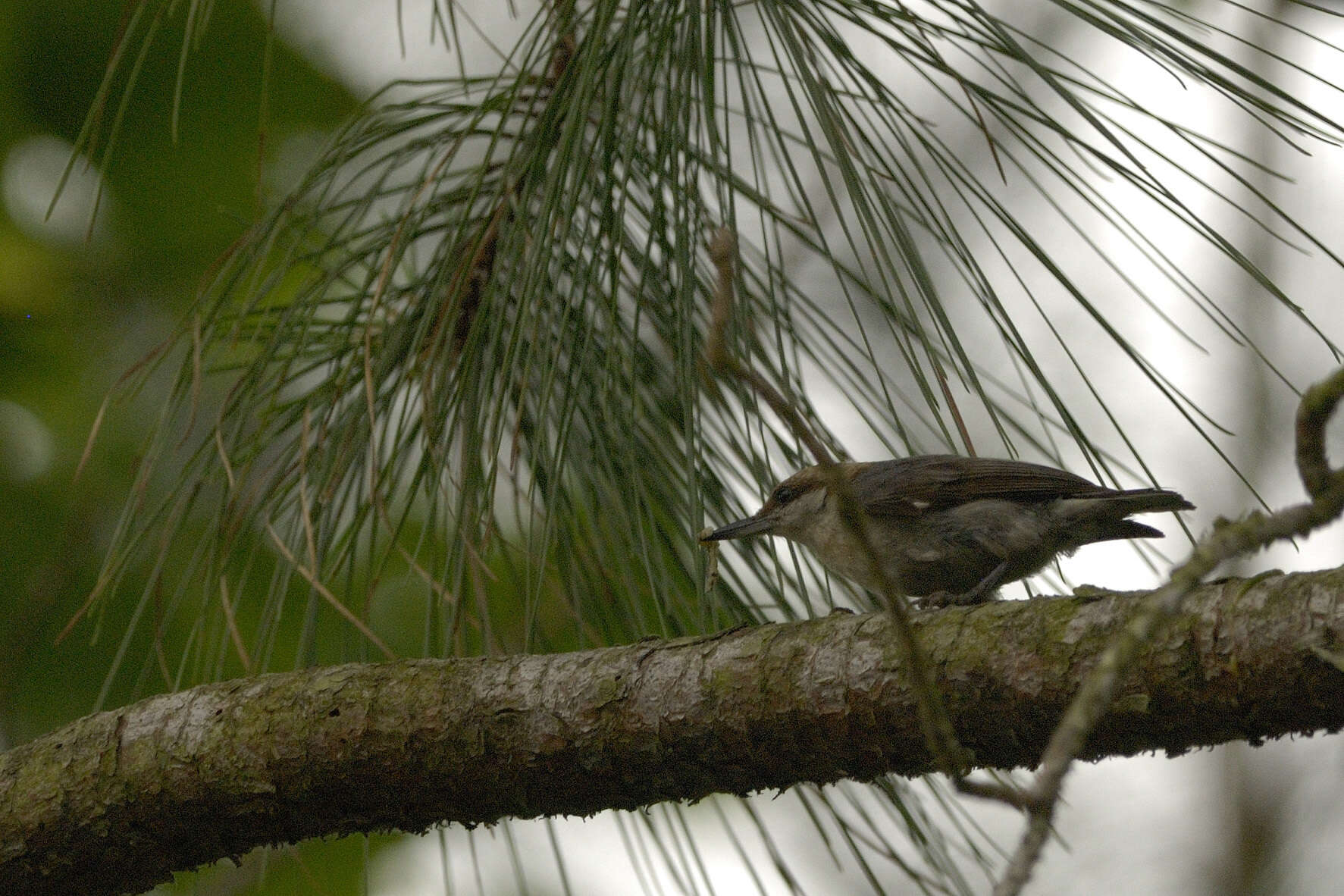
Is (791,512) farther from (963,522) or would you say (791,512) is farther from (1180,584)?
(1180,584)

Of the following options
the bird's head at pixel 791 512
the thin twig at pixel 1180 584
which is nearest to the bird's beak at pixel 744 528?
the bird's head at pixel 791 512

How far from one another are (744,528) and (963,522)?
766 millimetres

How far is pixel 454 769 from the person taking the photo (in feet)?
5.24

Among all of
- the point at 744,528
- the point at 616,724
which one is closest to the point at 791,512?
the point at 744,528

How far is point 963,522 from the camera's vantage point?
269cm

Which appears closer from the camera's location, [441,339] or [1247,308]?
[441,339]

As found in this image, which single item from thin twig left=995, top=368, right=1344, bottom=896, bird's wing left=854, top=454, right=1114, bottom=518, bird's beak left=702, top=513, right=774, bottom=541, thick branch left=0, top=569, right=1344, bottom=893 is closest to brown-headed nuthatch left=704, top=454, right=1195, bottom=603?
bird's wing left=854, top=454, right=1114, bottom=518

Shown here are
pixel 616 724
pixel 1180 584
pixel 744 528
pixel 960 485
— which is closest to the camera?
pixel 1180 584

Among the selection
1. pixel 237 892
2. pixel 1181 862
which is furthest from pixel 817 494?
pixel 1181 862

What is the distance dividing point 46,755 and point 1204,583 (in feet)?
5.00

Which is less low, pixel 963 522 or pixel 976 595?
pixel 963 522

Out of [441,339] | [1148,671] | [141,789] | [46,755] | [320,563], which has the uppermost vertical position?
[441,339]

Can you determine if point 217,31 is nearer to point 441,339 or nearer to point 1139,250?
point 441,339

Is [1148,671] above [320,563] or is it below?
below
